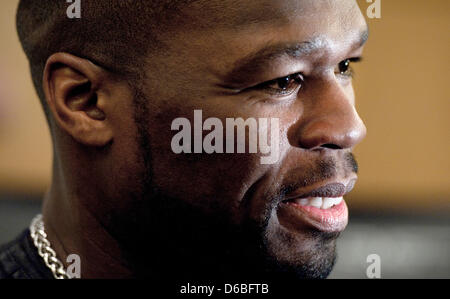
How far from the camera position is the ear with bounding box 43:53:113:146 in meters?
1.37

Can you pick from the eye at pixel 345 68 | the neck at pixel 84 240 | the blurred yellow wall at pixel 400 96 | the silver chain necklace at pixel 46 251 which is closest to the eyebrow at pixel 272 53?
the eye at pixel 345 68

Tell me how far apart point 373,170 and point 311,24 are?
1.99m

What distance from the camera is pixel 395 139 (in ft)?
9.44

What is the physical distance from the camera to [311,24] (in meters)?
1.26

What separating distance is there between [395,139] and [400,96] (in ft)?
0.73

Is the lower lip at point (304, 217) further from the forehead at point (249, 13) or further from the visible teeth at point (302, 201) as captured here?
the forehead at point (249, 13)

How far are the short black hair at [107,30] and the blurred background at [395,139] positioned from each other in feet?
4.14

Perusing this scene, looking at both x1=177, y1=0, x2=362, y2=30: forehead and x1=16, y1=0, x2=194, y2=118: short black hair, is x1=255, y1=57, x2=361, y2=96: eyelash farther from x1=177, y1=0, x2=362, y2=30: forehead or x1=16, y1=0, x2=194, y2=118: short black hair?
x1=16, y1=0, x2=194, y2=118: short black hair

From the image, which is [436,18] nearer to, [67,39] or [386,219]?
[386,219]

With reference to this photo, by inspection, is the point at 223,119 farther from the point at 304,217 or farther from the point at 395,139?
the point at 395,139

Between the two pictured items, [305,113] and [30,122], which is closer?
[305,113]

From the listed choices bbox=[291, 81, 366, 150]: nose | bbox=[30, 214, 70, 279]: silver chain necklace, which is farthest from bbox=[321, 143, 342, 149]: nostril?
bbox=[30, 214, 70, 279]: silver chain necklace

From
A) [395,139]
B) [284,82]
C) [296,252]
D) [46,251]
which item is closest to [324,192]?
[296,252]
